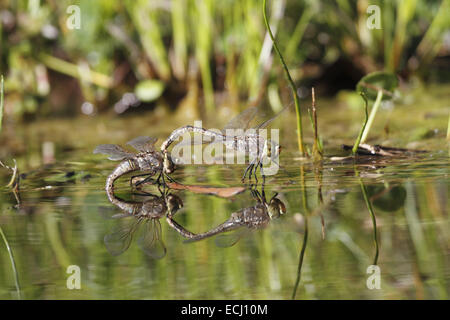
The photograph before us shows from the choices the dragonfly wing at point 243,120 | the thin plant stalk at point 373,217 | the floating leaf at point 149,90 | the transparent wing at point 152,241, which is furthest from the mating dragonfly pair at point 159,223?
the floating leaf at point 149,90

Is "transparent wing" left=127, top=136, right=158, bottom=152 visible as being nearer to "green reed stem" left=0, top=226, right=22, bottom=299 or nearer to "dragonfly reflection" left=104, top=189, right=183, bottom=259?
"dragonfly reflection" left=104, top=189, right=183, bottom=259

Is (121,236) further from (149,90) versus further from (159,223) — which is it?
(149,90)

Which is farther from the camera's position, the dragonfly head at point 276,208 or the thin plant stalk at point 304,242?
the dragonfly head at point 276,208

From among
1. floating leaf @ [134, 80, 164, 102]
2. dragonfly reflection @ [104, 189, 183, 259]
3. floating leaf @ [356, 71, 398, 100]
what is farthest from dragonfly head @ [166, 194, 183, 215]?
floating leaf @ [134, 80, 164, 102]

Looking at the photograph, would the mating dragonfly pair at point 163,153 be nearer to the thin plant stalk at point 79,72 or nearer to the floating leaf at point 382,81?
the floating leaf at point 382,81

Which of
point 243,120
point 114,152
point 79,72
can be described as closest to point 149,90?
point 79,72
